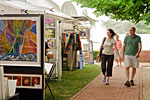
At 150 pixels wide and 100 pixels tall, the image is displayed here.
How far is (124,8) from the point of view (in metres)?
15.8

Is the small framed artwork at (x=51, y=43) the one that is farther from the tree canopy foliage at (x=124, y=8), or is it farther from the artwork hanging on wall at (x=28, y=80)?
the tree canopy foliage at (x=124, y=8)

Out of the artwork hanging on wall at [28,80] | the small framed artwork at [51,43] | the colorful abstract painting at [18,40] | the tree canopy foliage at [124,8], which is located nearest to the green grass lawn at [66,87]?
the small framed artwork at [51,43]

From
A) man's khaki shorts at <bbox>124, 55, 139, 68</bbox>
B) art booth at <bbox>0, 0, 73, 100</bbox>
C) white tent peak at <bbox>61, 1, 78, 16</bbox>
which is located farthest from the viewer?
white tent peak at <bbox>61, 1, 78, 16</bbox>

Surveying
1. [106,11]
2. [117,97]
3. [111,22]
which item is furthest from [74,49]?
[111,22]

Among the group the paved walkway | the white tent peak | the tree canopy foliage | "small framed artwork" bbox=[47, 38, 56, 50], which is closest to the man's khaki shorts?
the paved walkway

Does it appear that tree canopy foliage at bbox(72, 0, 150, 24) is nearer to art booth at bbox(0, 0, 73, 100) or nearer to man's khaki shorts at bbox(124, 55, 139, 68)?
man's khaki shorts at bbox(124, 55, 139, 68)

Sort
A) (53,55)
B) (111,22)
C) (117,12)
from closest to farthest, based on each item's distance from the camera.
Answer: (53,55), (117,12), (111,22)

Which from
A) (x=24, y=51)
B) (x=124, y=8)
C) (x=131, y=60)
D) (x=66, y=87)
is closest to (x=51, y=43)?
(x=66, y=87)

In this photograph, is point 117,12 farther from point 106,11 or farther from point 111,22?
point 111,22

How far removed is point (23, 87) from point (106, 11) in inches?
422

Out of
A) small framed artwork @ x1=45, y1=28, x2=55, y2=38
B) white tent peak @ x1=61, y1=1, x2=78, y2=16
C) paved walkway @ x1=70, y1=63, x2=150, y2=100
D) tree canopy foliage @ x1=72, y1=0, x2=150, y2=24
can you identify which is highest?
white tent peak @ x1=61, y1=1, x2=78, y2=16

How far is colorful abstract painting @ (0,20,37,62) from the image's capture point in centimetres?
668

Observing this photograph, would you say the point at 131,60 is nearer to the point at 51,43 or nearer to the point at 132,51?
the point at 132,51

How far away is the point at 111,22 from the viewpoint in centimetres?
4266
